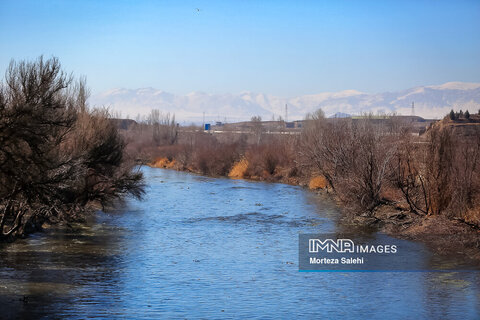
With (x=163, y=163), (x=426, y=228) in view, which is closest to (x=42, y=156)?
(x=426, y=228)

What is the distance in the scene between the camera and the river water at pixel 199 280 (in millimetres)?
14359

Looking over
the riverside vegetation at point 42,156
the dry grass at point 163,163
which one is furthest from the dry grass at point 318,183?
the dry grass at point 163,163

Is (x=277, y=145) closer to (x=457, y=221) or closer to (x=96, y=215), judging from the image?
(x=96, y=215)

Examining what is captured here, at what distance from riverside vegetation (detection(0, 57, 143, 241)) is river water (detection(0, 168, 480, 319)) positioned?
1.28 m

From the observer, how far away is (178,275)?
1780 centimetres

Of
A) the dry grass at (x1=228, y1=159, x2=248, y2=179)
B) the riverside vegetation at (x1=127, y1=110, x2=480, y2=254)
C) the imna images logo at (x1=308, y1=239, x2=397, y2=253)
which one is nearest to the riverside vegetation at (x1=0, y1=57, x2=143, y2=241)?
the imna images logo at (x1=308, y1=239, x2=397, y2=253)

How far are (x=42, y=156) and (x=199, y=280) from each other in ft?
19.2

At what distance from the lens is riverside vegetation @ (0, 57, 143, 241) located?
16.5 metres

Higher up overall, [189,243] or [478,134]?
[478,134]

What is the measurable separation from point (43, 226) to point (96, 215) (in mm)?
4664

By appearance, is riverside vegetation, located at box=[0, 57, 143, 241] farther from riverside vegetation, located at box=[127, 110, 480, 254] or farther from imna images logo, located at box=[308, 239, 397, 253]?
riverside vegetation, located at box=[127, 110, 480, 254]

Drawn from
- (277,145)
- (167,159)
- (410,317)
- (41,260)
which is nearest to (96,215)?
(41,260)

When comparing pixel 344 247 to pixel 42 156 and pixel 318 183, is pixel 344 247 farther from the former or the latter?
pixel 318 183

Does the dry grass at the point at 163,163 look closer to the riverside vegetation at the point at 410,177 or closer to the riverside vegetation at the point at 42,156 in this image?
the riverside vegetation at the point at 410,177
